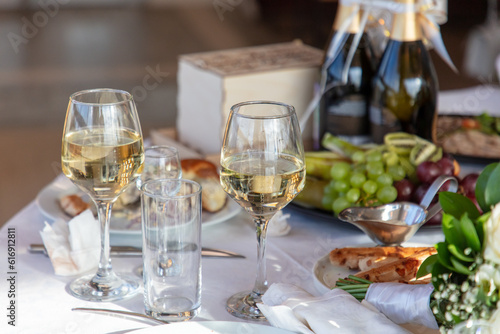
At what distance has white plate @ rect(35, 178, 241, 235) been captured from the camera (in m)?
0.96

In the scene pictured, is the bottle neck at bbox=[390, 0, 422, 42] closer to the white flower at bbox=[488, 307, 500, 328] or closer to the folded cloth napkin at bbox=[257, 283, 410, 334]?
the folded cloth napkin at bbox=[257, 283, 410, 334]

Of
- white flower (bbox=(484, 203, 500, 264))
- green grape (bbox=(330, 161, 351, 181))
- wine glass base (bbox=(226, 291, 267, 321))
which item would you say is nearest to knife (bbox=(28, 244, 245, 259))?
wine glass base (bbox=(226, 291, 267, 321))

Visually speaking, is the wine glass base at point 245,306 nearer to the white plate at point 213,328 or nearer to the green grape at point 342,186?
the white plate at point 213,328

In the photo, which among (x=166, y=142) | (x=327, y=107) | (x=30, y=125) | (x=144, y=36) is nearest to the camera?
(x=327, y=107)

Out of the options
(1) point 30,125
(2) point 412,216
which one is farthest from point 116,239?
(1) point 30,125

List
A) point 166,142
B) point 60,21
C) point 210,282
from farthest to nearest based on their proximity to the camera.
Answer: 1. point 60,21
2. point 166,142
3. point 210,282

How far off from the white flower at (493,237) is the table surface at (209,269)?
1.05ft

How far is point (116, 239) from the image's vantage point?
3.15 ft

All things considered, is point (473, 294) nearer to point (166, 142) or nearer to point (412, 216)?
point (412, 216)

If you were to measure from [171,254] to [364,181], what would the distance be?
1.26 ft

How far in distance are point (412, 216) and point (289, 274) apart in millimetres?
202

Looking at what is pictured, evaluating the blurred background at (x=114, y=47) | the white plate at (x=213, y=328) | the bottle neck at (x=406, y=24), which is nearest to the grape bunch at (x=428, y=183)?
the bottle neck at (x=406, y=24)

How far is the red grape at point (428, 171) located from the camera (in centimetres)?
100

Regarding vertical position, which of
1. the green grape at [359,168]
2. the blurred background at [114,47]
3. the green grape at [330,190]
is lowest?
the blurred background at [114,47]
